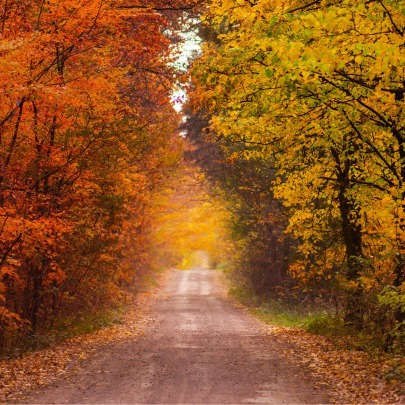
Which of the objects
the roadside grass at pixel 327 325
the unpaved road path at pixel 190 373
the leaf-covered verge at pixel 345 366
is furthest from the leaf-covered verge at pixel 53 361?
the roadside grass at pixel 327 325

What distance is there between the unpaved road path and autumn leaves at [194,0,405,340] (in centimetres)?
231

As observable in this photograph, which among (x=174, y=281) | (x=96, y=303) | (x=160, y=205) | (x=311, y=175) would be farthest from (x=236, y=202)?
(x=174, y=281)

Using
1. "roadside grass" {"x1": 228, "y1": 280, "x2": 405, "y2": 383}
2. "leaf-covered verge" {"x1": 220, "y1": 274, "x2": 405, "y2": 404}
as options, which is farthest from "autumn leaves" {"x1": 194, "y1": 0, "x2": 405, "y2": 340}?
"leaf-covered verge" {"x1": 220, "y1": 274, "x2": 405, "y2": 404}

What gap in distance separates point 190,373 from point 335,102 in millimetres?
5252

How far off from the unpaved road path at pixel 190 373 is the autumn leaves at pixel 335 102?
2309 millimetres

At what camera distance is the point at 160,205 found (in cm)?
3284

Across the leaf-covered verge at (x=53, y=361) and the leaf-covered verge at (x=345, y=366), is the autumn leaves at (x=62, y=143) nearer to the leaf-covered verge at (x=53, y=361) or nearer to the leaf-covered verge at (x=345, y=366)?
the leaf-covered verge at (x=53, y=361)

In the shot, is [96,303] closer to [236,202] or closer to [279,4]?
[236,202]

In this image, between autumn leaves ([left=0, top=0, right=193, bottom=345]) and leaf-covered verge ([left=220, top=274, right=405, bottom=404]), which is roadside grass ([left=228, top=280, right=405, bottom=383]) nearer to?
leaf-covered verge ([left=220, top=274, right=405, bottom=404])

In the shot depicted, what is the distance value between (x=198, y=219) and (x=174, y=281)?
16.7 meters

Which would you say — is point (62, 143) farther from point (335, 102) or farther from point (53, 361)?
point (335, 102)

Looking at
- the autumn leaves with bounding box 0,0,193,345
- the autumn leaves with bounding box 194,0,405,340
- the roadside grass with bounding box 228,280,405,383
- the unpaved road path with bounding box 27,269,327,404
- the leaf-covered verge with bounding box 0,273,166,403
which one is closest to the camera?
the autumn leaves with bounding box 194,0,405,340

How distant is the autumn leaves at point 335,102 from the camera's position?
30.1 feet

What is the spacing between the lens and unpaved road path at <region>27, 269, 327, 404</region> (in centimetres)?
954
